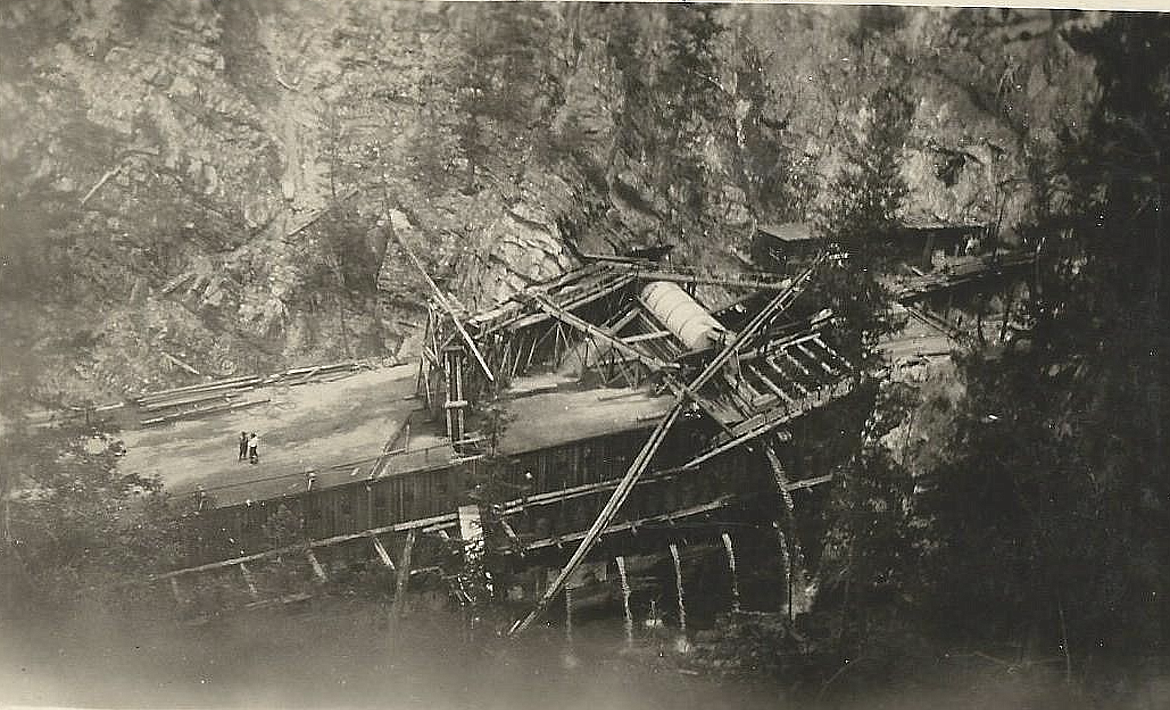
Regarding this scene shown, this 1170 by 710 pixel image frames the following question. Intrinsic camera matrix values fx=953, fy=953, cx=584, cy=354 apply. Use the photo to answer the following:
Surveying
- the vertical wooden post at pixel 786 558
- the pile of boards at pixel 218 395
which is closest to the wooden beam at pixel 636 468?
the vertical wooden post at pixel 786 558

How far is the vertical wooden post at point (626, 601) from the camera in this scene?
117 inches

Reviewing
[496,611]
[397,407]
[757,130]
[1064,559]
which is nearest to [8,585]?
[397,407]

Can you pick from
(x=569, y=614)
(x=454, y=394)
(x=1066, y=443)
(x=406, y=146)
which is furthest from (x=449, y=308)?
(x=1066, y=443)

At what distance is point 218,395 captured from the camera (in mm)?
2889

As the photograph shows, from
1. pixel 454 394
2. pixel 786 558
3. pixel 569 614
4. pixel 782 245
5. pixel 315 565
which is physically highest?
pixel 782 245

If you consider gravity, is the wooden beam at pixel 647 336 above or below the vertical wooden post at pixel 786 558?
above

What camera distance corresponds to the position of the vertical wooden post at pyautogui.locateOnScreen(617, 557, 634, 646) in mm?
2971

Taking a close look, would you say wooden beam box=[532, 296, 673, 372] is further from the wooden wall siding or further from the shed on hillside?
the shed on hillside

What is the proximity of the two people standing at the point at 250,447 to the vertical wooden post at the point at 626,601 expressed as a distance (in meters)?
1.15

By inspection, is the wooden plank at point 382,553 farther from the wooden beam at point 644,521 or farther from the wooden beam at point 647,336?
the wooden beam at point 647,336

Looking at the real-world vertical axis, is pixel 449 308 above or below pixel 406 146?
below

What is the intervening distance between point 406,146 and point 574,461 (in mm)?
1088

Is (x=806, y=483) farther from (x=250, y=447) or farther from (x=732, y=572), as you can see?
(x=250, y=447)

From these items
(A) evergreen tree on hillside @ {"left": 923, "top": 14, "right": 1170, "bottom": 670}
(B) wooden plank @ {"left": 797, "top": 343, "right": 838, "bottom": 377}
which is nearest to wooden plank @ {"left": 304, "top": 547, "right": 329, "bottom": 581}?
(B) wooden plank @ {"left": 797, "top": 343, "right": 838, "bottom": 377}
